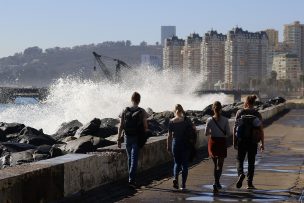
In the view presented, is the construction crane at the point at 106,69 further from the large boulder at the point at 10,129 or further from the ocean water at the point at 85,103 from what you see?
the large boulder at the point at 10,129

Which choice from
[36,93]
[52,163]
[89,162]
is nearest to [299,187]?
[89,162]

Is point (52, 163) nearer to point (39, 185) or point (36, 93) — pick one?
point (39, 185)

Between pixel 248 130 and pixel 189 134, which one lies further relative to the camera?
pixel 189 134

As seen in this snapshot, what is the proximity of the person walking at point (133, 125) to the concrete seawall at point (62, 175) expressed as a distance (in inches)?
17.8

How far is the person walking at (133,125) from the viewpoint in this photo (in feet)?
37.4

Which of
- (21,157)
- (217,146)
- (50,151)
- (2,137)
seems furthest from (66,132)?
(217,146)

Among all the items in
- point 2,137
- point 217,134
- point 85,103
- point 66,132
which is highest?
point 217,134

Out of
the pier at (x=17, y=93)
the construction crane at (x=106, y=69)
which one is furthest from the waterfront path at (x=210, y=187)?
the pier at (x=17, y=93)

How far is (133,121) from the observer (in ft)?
37.4

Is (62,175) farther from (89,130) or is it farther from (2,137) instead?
(2,137)

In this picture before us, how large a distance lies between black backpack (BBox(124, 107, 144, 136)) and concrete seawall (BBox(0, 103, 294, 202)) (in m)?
0.61

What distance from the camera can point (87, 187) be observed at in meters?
10.9

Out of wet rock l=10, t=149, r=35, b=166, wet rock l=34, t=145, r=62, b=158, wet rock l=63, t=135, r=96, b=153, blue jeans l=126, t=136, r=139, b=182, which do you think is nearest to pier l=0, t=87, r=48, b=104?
wet rock l=63, t=135, r=96, b=153

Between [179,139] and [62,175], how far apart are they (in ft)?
7.69
